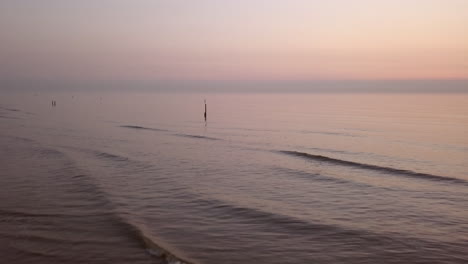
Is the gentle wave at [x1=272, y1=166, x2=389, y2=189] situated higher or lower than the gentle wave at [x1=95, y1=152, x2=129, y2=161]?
lower

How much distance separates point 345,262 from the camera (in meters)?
10.4

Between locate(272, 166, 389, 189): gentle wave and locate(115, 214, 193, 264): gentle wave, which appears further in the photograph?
locate(272, 166, 389, 189): gentle wave

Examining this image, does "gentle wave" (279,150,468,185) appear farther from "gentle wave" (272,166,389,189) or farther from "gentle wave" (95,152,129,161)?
"gentle wave" (95,152,129,161)

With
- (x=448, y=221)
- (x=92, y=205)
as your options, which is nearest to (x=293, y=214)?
(x=448, y=221)

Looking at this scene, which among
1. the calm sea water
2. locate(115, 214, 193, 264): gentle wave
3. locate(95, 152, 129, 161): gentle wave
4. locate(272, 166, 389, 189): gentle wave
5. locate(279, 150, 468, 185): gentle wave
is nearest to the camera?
locate(115, 214, 193, 264): gentle wave

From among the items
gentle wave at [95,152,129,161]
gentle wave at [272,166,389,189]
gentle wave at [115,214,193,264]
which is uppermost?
gentle wave at [95,152,129,161]

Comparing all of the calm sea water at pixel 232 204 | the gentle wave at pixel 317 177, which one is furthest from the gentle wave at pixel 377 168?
the gentle wave at pixel 317 177

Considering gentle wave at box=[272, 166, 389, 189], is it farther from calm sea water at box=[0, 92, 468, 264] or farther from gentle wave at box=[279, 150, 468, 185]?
gentle wave at box=[279, 150, 468, 185]

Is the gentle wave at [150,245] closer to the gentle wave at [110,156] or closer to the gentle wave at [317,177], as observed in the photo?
the gentle wave at [317,177]

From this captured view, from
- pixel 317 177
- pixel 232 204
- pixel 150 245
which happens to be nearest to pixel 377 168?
pixel 317 177

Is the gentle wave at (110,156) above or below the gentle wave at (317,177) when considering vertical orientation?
above

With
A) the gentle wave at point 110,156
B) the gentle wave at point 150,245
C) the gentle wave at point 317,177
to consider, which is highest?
the gentle wave at point 110,156

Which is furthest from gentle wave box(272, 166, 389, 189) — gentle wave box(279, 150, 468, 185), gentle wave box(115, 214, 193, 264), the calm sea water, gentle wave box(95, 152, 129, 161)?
gentle wave box(115, 214, 193, 264)

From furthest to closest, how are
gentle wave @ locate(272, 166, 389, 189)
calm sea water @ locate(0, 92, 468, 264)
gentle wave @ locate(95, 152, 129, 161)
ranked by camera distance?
gentle wave @ locate(95, 152, 129, 161) → gentle wave @ locate(272, 166, 389, 189) → calm sea water @ locate(0, 92, 468, 264)
